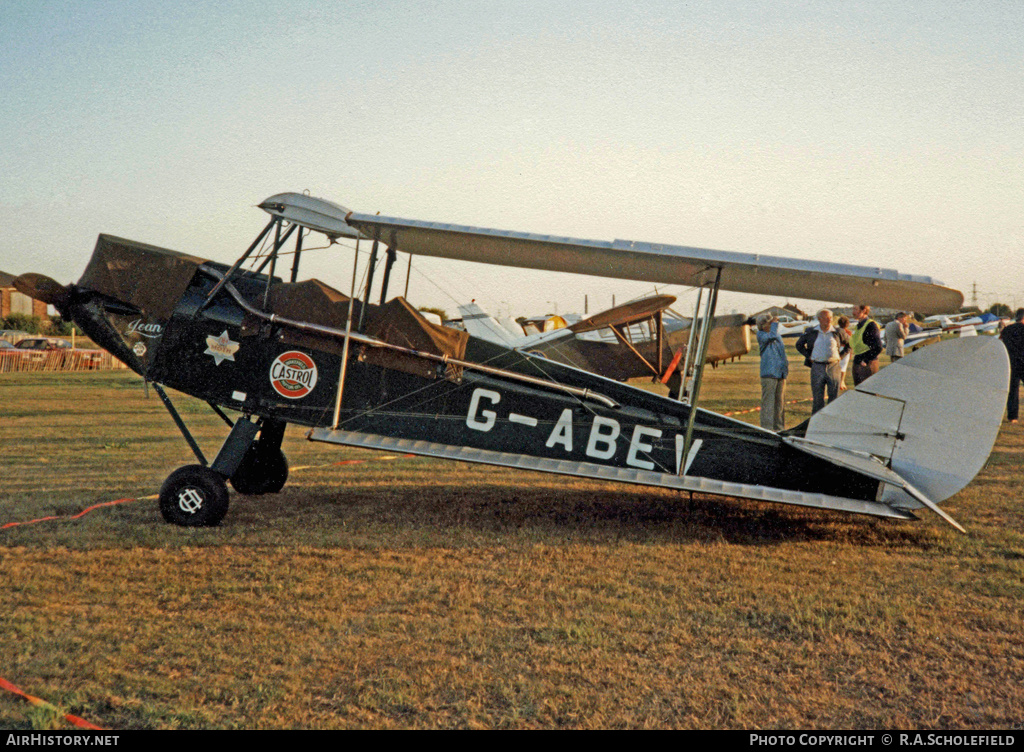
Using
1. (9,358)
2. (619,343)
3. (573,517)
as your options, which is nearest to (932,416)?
(573,517)

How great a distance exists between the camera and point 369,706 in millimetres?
3014

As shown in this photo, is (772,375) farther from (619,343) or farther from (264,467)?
(264,467)

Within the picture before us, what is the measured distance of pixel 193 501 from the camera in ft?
19.3

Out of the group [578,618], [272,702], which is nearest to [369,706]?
[272,702]

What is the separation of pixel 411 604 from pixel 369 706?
1.26m

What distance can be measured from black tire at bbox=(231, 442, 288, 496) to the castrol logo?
136 centimetres

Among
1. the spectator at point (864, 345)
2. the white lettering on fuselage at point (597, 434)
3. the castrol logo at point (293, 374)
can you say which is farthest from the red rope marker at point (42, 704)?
the spectator at point (864, 345)

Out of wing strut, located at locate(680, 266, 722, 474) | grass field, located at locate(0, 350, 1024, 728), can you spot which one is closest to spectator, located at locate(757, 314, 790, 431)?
grass field, located at locate(0, 350, 1024, 728)

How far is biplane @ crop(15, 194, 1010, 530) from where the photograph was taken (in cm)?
596

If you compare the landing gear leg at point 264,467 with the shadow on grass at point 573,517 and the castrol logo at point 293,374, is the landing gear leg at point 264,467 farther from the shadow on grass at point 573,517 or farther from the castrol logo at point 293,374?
the castrol logo at point 293,374

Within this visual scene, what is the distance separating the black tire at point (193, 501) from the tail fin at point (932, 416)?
4.98 metres

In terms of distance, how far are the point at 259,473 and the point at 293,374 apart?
1615 millimetres

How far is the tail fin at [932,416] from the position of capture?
5.69 metres

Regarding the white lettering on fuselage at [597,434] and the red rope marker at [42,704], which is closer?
the red rope marker at [42,704]
